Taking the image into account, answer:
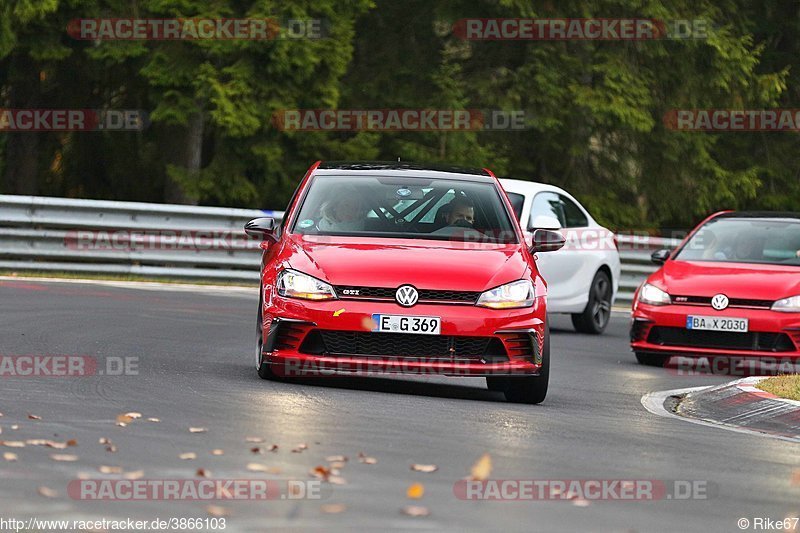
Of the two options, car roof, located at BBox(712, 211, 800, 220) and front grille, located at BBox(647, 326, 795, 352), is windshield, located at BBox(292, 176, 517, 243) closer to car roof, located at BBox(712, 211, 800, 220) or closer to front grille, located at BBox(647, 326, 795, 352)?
front grille, located at BBox(647, 326, 795, 352)

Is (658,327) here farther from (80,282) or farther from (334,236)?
(80,282)

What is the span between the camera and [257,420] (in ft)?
31.1

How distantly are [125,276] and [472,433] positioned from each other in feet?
49.1

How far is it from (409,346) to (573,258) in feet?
27.6

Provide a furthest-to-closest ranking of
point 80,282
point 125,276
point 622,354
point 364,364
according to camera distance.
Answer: point 125,276
point 80,282
point 622,354
point 364,364

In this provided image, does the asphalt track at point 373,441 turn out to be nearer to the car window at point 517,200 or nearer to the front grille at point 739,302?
the front grille at point 739,302

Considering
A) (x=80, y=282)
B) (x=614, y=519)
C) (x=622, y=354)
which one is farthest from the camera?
(x=80, y=282)

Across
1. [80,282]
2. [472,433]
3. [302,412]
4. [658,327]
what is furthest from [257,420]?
[80,282]

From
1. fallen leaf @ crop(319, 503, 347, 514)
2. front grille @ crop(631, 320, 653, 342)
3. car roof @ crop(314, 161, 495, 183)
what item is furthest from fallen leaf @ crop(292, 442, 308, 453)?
front grille @ crop(631, 320, 653, 342)

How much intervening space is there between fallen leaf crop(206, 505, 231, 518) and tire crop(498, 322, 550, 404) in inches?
190

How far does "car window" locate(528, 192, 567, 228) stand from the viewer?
724 inches

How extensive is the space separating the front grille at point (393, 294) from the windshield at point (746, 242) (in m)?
6.03

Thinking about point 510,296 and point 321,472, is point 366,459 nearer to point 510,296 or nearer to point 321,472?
Answer: point 321,472

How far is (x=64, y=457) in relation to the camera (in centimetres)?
793
